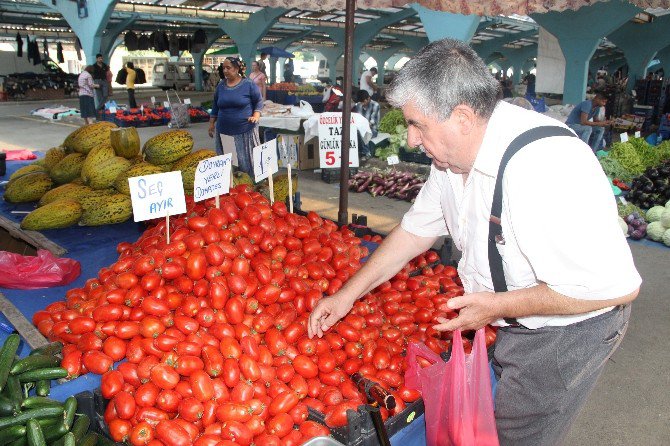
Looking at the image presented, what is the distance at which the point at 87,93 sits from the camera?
580 inches

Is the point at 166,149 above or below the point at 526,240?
below

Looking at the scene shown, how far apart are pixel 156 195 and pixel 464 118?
178 cm

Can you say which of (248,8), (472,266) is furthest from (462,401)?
(248,8)

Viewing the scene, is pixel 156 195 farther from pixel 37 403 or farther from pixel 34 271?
pixel 37 403

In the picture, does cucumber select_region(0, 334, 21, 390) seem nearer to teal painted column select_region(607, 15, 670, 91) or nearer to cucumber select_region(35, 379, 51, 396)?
cucumber select_region(35, 379, 51, 396)

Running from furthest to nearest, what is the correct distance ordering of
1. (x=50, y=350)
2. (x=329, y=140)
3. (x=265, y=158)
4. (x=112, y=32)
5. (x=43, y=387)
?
(x=112, y=32)
(x=329, y=140)
(x=265, y=158)
(x=50, y=350)
(x=43, y=387)

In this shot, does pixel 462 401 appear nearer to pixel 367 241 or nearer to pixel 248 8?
pixel 367 241

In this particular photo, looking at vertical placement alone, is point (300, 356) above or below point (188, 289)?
below

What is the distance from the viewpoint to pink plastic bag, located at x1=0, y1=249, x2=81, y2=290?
117 inches

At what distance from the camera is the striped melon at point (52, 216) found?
3.85 m

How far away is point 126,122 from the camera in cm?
1563

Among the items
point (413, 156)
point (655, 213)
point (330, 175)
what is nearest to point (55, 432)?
point (655, 213)

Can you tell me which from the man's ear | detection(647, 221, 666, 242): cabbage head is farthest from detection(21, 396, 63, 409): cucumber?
detection(647, 221, 666, 242): cabbage head

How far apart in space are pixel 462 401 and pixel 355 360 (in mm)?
674
